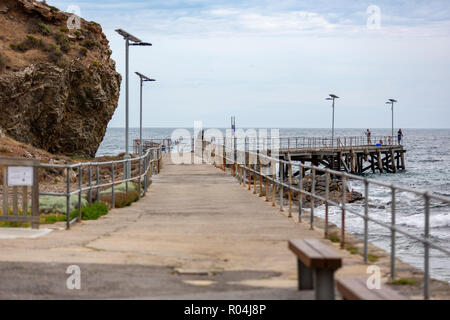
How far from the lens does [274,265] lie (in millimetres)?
8172

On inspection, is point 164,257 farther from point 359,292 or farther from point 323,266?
point 359,292

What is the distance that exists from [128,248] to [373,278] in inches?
145

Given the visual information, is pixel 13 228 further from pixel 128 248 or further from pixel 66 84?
pixel 66 84

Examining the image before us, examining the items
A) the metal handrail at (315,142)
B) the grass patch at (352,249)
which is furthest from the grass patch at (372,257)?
the metal handrail at (315,142)

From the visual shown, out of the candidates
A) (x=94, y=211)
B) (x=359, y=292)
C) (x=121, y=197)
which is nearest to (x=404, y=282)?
(x=359, y=292)

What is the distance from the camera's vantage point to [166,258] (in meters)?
8.56

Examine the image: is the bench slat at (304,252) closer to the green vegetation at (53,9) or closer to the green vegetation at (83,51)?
the green vegetation at (83,51)

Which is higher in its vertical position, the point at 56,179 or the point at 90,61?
the point at 90,61

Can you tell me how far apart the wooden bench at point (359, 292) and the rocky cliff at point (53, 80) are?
4464cm

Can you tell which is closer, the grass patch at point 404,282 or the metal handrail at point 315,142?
the grass patch at point 404,282

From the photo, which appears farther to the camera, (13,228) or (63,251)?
(13,228)

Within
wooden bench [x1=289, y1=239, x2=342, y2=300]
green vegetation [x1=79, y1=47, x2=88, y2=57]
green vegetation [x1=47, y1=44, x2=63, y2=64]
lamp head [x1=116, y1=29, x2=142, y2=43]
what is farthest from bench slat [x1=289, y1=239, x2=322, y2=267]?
green vegetation [x1=79, y1=47, x2=88, y2=57]

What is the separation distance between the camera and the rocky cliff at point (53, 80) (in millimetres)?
49250

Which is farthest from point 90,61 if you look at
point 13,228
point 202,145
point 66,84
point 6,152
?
point 13,228
